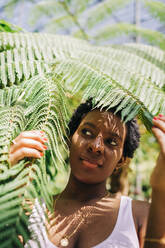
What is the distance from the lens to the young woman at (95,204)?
3.34ft

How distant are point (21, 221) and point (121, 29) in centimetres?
293

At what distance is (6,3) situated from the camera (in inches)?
152

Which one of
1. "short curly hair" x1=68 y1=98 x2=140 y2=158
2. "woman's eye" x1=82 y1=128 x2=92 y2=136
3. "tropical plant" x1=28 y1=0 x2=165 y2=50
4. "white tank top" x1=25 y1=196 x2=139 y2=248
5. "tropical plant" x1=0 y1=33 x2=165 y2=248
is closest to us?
"tropical plant" x1=0 y1=33 x2=165 y2=248

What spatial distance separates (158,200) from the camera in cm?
82

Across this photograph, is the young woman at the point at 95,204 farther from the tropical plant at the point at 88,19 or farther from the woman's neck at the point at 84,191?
the tropical plant at the point at 88,19

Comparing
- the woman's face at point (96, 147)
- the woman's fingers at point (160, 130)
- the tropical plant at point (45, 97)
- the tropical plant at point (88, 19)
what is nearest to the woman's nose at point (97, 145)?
the woman's face at point (96, 147)

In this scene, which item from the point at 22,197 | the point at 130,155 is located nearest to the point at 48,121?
the point at 22,197

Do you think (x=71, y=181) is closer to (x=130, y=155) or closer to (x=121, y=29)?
(x=130, y=155)

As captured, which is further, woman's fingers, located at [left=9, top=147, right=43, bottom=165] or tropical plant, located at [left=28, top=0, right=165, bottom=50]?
tropical plant, located at [left=28, top=0, right=165, bottom=50]

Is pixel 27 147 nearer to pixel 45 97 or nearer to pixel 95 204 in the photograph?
pixel 45 97

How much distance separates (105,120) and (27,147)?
41 cm

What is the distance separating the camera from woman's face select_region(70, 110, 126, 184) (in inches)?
40.5

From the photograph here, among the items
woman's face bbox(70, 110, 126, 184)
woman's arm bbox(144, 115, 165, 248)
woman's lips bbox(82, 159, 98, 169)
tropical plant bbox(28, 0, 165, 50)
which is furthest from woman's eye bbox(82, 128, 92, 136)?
tropical plant bbox(28, 0, 165, 50)

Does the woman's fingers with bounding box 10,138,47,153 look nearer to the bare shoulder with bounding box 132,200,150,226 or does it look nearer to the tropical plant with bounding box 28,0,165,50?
the bare shoulder with bounding box 132,200,150,226
